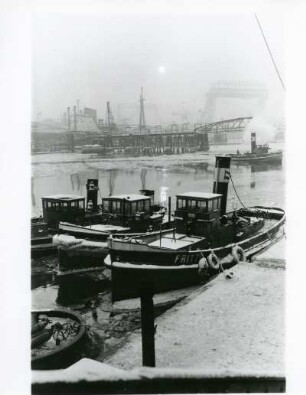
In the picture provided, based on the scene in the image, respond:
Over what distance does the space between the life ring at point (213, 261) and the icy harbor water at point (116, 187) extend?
85 centimetres

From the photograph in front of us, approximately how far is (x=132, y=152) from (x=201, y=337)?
106 feet

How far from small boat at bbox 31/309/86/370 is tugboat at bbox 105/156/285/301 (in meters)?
1.68

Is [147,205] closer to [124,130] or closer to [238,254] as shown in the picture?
[238,254]

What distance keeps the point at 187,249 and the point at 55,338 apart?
342 centimetres

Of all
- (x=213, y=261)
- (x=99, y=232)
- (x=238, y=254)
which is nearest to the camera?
(x=213, y=261)

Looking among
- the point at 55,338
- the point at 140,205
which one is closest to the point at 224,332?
the point at 55,338

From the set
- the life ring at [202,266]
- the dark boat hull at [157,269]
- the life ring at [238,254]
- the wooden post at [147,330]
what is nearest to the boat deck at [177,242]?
the dark boat hull at [157,269]

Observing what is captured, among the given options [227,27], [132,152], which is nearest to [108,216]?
[227,27]

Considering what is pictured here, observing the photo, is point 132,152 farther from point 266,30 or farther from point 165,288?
point 266,30

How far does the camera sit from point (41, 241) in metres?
11.9

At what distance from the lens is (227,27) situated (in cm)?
514

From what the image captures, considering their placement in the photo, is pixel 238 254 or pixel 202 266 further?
pixel 238 254

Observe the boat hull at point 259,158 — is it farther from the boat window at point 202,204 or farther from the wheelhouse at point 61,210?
the boat window at point 202,204

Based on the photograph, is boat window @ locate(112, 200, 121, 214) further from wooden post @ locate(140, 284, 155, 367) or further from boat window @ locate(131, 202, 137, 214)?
wooden post @ locate(140, 284, 155, 367)
